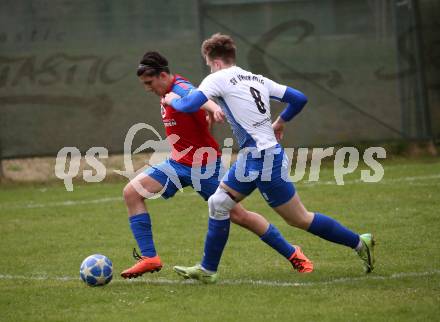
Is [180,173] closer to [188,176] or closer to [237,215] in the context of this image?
[188,176]

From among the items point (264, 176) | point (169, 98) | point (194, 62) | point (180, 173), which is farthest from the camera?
point (194, 62)

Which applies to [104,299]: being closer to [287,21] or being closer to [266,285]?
[266,285]

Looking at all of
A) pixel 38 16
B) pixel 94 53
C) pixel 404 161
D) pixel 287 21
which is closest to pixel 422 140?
pixel 404 161

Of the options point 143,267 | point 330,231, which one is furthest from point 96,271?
point 330,231

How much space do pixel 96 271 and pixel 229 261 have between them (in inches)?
56.1

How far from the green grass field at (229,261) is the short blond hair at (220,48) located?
171 cm

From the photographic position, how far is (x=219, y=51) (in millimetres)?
6273

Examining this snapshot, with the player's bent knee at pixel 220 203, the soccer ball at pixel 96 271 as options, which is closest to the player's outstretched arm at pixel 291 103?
the player's bent knee at pixel 220 203

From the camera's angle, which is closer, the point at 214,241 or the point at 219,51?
the point at 219,51

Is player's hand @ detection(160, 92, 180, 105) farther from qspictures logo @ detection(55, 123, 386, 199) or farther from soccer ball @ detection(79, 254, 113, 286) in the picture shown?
qspictures logo @ detection(55, 123, 386, 199)

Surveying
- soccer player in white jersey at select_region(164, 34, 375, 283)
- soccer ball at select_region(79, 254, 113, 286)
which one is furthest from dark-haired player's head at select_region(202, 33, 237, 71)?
soccer ball at select_region(79, 254, 113, 286)

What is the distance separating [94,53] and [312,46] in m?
3.46

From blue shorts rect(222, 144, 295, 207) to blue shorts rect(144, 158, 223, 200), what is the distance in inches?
21.6

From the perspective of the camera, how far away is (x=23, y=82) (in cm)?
1327
